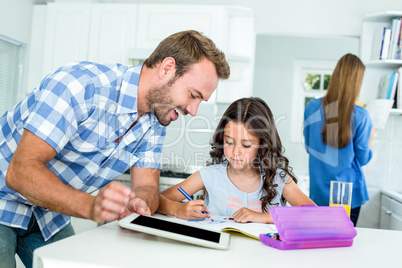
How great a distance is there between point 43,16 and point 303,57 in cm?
360

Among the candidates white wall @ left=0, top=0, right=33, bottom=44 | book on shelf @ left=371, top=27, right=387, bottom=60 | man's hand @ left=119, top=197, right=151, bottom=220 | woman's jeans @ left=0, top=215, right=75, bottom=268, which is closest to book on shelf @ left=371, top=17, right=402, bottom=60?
book on shelf @ left=371, top=27, right=387, bottom=60

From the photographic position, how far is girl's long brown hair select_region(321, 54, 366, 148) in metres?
2.37

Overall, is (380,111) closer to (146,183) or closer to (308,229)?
(146,183)

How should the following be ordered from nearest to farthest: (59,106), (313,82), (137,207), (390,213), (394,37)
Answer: (59,106), (137,207), (390,213), (394,37), (313,82)

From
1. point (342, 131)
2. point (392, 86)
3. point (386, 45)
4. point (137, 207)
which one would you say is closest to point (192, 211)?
point (137, 207)

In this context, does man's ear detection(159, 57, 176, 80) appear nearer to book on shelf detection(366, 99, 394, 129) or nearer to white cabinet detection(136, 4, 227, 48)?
white cabinet detection(136, 4, 227, 48)

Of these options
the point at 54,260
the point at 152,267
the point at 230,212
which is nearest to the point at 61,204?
the point at 54,260

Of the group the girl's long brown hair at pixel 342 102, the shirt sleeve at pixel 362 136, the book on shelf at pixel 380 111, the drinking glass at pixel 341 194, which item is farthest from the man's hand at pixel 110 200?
the book on shelf at pixel 380 111

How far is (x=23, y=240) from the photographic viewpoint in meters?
1.37

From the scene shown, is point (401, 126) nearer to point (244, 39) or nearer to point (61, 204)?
point (244, 39)

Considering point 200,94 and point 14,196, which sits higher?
point 200,94

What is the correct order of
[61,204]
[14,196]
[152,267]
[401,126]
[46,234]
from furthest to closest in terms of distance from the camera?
[401,126] < [46,234] < [14,196] < [61,204] < [152,267]

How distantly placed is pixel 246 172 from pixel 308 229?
0.83 meters

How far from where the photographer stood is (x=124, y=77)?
4.29ft
